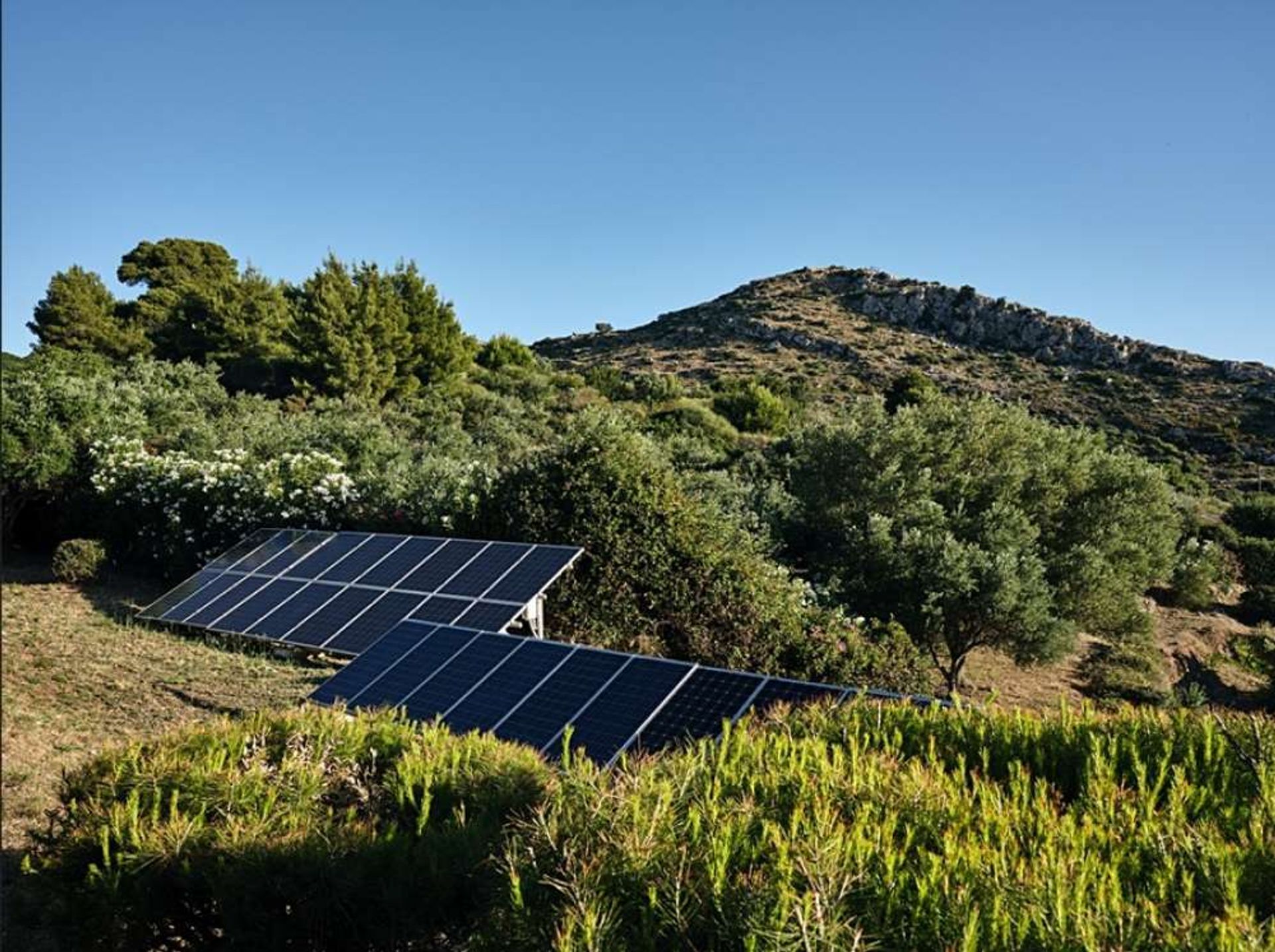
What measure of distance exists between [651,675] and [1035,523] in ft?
62.6

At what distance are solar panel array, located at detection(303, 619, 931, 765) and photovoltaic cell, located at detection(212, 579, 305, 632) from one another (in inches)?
153

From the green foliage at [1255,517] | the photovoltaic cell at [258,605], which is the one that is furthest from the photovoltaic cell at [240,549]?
the green foliage at [1255,517]

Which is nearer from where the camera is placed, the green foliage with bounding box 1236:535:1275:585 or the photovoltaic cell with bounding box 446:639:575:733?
the photovoltaic cell with bounding box 446:639:575:733

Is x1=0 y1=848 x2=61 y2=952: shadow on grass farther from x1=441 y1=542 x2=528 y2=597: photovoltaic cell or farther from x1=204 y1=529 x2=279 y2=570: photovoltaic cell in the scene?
x1=204 y1=529 x2=279 y2=570: photovoltaic cell

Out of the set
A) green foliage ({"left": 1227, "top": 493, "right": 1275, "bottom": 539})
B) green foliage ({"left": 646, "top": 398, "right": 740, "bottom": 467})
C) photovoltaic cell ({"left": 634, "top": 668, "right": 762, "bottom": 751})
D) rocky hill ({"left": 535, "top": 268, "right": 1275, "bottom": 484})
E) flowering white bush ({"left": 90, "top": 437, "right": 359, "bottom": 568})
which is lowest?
photovoltaic cell ({"left": 634, "top": 668, "right": 762, "bottom": 751})

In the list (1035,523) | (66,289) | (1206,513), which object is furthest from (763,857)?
(66,289)

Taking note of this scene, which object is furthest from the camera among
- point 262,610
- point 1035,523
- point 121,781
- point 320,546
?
point 1035,523

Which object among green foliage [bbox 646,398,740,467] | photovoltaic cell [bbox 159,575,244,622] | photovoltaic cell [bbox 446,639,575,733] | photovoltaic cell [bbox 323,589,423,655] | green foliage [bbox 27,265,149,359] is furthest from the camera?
green foliage [bbox 27,265,149,359]

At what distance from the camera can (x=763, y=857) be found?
3.19 meters

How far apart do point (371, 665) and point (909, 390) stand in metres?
45.0

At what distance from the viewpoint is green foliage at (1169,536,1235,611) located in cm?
2762

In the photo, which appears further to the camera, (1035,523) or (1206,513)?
(1206,513)

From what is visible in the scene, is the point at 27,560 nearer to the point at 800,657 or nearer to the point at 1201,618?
the point at 800,657

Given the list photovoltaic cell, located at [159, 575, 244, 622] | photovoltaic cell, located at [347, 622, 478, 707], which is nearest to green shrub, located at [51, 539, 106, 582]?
photovoltaic cell, located at [159, 575, 244, 622]
